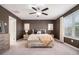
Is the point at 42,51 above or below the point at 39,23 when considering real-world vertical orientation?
below

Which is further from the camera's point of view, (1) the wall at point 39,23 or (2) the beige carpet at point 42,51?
(1) the wall at point 39,23

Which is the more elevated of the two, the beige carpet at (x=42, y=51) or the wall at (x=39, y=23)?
the wall at (x=39, y=23)

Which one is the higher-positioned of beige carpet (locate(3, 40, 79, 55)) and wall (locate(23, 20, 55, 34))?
wall (locate(23, 20, 55, 34))

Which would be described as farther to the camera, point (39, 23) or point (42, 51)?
point (39, 23)

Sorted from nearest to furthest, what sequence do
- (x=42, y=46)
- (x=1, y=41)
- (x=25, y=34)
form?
(x=1, y=41) → (x=42, y=46) → (x=25, y=34)

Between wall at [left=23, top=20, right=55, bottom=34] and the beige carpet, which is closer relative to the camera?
the beige carpet
